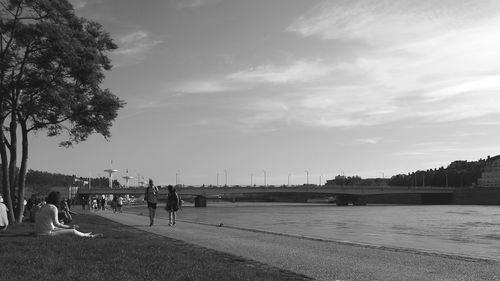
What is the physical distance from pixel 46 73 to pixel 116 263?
52.6 feet

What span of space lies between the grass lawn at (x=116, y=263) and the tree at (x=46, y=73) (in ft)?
38.4

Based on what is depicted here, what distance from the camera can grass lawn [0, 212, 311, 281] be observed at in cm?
862

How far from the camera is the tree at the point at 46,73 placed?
23.2 meters

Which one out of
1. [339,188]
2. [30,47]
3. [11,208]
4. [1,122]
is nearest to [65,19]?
[30,47]

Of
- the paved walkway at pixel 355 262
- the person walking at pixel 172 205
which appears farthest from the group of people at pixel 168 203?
the paved walkway at pixel 355 262

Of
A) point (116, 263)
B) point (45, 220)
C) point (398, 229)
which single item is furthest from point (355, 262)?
point (398, 229)

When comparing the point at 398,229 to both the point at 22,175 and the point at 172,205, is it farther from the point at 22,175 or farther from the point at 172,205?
the point at 22,175

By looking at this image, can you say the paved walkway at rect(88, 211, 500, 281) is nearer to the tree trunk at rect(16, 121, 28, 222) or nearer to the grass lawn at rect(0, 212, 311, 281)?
the grass lawn at rect(0, 212, 311, 281)

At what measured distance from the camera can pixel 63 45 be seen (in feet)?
74.7

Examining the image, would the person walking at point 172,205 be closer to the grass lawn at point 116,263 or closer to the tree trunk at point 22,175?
the tree trunk at point 22,175

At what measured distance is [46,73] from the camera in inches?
945

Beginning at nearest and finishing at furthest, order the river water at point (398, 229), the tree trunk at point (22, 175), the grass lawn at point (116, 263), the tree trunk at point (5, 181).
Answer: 1. the grass lawn at point (116, 263)
2. the river water at point (398, 229)
3. the tree trunk at point (5, 181)
4. the tree trunk at point (22, 175)

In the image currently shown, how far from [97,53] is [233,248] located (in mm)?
13696

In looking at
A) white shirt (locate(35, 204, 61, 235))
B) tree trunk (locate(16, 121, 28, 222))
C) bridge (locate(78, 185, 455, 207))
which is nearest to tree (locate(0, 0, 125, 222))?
tree trunk (locate(16, 121, 28, 222))
